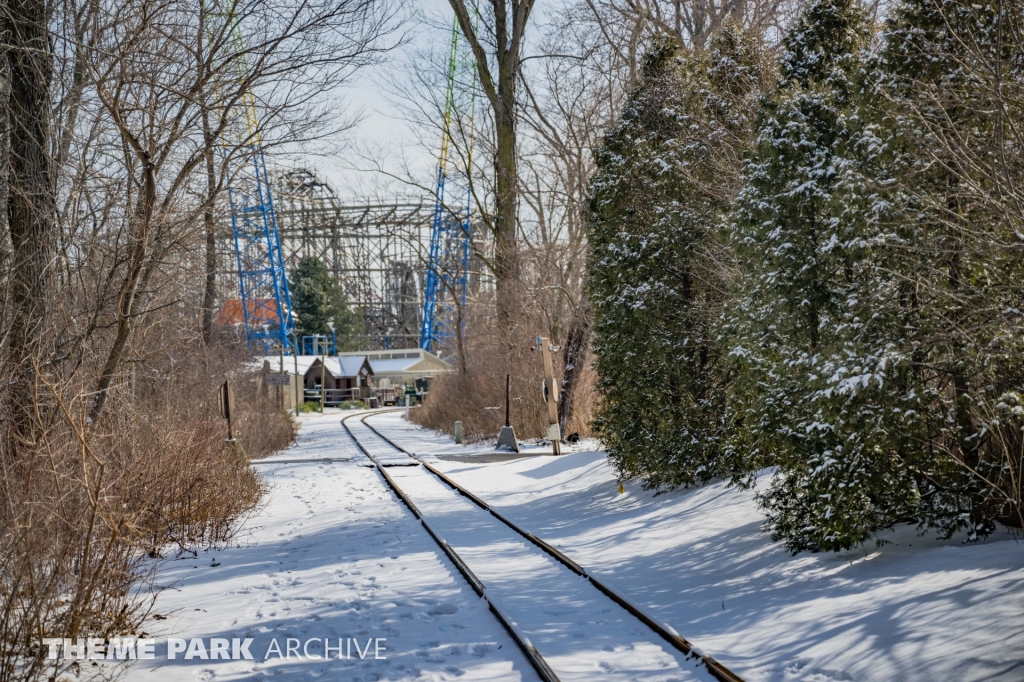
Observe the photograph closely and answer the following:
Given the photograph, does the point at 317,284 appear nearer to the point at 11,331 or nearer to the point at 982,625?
the point at 11,331

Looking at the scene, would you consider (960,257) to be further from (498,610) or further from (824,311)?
(498,610)

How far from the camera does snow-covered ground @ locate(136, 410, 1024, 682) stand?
5488 millimetres

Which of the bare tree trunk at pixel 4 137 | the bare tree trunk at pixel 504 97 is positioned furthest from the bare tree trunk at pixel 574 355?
the bare tree trunk at pixel 4 137

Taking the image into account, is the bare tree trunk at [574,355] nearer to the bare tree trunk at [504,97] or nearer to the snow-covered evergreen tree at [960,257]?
the bare tree trunk at [504,97]

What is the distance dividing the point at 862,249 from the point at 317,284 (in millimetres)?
87337

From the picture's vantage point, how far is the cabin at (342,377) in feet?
248

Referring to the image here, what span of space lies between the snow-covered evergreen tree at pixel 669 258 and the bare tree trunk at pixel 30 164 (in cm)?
707

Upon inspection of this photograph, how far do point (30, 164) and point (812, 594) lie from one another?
9733 millimetres

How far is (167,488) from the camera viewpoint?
995 cm

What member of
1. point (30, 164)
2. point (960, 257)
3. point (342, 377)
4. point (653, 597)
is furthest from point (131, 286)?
point (342, 377)

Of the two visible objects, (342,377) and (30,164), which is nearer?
(30,164)

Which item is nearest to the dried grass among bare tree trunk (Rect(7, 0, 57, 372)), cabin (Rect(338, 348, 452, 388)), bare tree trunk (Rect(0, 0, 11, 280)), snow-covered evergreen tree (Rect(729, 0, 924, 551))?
bare tree trunk (Rect(7, 0, 57, 372))

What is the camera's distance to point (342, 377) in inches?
3162

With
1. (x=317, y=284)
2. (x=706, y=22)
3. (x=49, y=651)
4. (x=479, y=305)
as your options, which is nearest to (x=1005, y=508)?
(x=49, y=651)
